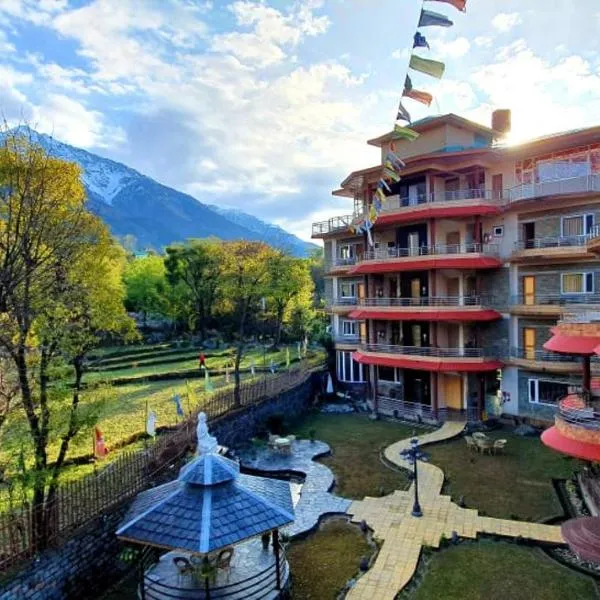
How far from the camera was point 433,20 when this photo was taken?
10.4 metres

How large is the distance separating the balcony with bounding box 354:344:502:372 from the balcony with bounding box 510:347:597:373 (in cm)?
95

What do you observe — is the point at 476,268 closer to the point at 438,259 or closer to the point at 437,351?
the point at 438,259

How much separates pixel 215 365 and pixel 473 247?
23.3m

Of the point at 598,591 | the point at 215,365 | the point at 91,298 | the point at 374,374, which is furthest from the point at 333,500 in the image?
the point at 215,365

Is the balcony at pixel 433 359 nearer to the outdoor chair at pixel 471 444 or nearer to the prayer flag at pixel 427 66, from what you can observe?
the outdoor chair at pixel 471 444

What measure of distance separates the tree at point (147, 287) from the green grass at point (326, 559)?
41.6 metres

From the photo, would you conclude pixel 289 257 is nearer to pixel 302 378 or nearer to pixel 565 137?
pixel 302 378

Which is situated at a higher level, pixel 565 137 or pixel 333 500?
pixel 565 137

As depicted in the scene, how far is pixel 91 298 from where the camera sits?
479 inches

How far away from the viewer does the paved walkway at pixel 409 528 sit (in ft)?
35.9

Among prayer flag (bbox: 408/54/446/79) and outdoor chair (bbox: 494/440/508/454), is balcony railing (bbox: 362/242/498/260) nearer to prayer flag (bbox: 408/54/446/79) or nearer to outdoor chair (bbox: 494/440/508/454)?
outdoor chair (bbox: 494/440/508/454)

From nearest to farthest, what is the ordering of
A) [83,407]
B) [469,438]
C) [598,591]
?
1. [598,591]
2. [83,407]
3. [469,438]

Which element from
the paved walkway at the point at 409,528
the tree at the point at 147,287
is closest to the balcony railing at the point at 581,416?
the paved walkway at the point at 409,528

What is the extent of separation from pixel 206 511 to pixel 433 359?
16321 millimetres
